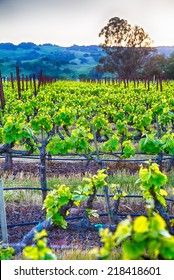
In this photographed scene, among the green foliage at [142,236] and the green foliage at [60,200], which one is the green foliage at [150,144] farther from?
the green foliage at [142,236]

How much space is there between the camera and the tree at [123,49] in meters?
58.6

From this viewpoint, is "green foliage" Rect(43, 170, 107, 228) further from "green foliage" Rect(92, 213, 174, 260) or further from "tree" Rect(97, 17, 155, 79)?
"tree" Rect(97, 17, 155, 79)

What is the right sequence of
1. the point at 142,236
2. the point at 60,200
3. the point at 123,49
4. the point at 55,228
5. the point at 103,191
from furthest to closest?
the point at 123,49, the point at 103,191, the point at 55,228, the point at 60,200, the point at 142,236

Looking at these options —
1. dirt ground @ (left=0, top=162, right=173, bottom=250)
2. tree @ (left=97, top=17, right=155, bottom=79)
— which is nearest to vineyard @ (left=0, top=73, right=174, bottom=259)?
dirt ground @ (left=0, top=162, right=173, bottom=250)

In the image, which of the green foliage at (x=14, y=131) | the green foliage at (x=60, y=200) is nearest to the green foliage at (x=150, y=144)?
the green foliage at (x=60, y=200)

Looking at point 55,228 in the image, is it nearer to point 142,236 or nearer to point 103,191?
point 103,191

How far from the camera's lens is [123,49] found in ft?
194

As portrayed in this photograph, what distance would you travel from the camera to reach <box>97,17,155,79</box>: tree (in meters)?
58.6

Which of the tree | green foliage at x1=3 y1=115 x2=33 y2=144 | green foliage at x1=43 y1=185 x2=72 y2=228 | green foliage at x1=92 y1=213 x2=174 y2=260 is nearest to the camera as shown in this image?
green foliage at x1=92 y1=213 x2=174 y2=260

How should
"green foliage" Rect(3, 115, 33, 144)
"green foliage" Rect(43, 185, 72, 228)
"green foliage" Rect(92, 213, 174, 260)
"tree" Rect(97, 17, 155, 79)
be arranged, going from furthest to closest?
"tree" Rect(97, 17, 155, 79)
"green foliage" Rect(3, 115, 33, 144)
"green foliage" Rect(43, 185, 72, 228)
"green foliage" Rect(92, 213, 174, 260)

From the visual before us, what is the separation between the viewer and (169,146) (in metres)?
5.64

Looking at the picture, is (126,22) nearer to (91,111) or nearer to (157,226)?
(91,111)

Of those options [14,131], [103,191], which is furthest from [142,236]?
[103,191]

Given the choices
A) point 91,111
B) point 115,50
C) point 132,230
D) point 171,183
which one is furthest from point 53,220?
point 115,50
